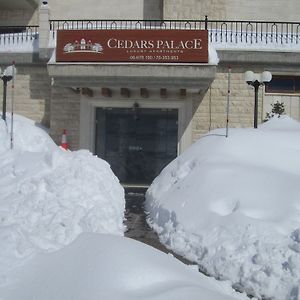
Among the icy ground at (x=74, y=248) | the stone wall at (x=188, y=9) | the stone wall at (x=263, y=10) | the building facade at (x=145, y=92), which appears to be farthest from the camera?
the stone wall at (x=263, y=10)

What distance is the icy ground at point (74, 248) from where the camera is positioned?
15.9 ft

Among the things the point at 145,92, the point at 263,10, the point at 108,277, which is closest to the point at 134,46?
the point at 145,92

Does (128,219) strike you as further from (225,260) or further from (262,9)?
(262,9)

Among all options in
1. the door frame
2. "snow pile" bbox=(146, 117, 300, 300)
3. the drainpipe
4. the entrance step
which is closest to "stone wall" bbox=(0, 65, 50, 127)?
the drainpipe

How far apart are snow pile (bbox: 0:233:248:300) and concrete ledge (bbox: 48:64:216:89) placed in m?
10.3

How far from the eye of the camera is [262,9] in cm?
2242

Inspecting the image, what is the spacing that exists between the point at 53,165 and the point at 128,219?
2.07 meters

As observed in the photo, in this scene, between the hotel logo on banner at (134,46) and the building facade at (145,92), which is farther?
the building facade at (145,92)

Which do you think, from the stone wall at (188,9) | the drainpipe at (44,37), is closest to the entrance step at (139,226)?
the drainpipe at (44,37)

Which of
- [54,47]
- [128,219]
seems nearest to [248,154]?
[128,219]

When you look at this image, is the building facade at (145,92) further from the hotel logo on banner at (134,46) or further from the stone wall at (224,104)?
the hotel logo on banner at (134,46)

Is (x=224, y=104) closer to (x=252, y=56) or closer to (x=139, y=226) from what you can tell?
(x=252, y=56)

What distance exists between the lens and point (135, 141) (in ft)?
60.4

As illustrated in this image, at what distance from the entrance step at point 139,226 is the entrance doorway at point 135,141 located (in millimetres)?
5097
